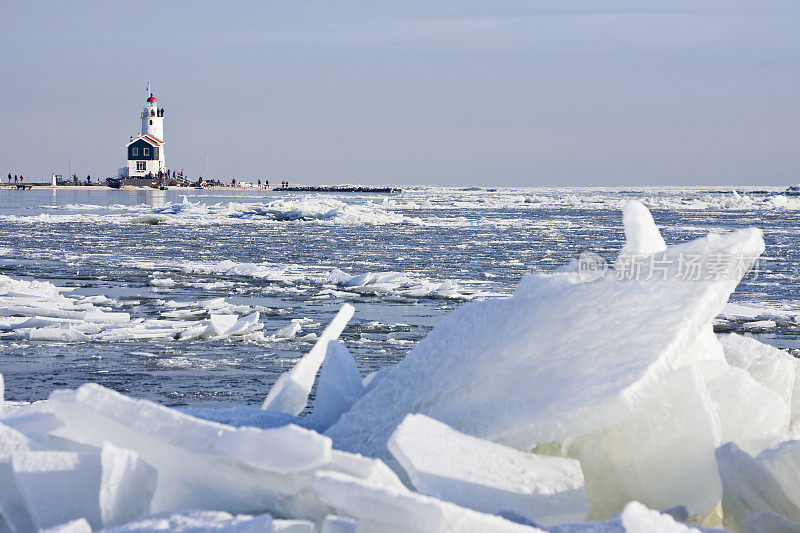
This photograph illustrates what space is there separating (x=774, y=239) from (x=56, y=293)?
554 inches

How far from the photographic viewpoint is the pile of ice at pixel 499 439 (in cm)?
144

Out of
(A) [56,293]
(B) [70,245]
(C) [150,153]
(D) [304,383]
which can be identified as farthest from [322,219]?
(C) [150,153]

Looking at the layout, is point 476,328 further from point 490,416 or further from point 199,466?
point 199,466

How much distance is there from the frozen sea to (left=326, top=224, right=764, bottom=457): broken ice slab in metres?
2.48

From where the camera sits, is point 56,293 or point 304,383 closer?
point 304,383

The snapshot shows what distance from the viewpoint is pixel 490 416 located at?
180 centimetres

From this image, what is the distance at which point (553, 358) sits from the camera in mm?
1851

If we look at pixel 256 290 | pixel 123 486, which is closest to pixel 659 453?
pixel 123 486

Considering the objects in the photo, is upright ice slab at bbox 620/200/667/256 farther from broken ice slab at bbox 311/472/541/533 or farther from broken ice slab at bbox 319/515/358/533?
broken ice slab at bbox 319/515/358/533

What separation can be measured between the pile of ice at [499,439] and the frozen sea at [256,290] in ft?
8.41

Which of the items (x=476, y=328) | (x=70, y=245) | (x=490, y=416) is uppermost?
(x=476, y=328)

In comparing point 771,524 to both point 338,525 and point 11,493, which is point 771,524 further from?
point 11,493

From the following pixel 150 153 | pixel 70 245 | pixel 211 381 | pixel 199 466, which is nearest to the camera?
pixel 199 466

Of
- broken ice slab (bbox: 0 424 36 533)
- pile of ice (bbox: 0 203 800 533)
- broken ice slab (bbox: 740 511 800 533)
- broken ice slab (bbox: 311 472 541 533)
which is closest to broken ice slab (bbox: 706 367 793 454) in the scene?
pile of ice (bbox: 0 203 800 533)
